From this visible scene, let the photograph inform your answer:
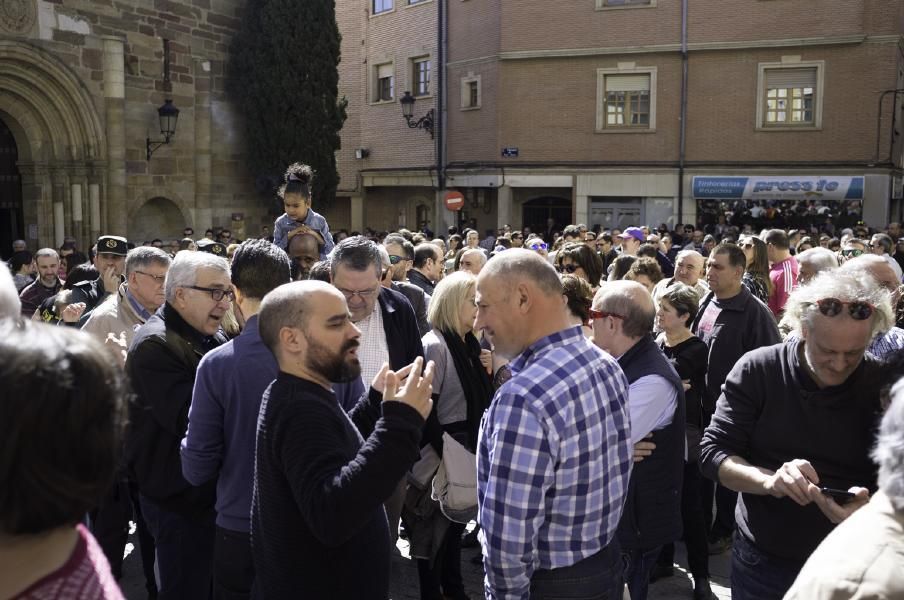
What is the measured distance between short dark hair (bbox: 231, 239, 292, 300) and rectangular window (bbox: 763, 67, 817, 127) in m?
21.1

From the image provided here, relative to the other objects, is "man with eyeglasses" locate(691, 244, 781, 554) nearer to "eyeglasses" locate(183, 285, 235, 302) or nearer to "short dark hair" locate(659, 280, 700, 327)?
"short dark hair" locate(659, 280, 700, 327)

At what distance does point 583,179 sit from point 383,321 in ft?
63.7

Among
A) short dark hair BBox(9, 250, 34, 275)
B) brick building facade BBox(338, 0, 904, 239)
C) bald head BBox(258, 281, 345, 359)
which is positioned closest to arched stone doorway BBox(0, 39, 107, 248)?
short dark hair BBox(9, 250, 34, 275)

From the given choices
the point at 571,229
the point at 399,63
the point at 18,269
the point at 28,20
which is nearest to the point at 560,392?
the point at 18,269

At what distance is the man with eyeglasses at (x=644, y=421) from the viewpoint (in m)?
3.50

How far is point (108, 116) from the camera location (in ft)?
46.4

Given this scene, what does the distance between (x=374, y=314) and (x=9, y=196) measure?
41.3ft

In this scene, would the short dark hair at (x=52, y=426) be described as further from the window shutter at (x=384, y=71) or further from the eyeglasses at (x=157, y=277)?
the window shutter at (x=384, y=71)

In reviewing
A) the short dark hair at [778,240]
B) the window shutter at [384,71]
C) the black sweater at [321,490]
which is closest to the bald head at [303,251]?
the black sweater at [321,490]

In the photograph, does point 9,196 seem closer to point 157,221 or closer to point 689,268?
point 157,221

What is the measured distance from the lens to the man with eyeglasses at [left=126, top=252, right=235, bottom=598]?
3338mm

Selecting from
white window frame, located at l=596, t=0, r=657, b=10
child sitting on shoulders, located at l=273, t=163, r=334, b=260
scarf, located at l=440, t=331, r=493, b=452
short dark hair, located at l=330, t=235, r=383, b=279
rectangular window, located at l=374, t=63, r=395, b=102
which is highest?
white window frame, located at l=596, t=0, r=657, b=10

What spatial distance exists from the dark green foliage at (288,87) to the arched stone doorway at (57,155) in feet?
10.8

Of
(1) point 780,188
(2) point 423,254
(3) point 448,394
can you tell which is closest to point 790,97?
(1) point 780,188
